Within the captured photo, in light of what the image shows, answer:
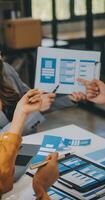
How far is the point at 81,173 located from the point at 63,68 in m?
0.52

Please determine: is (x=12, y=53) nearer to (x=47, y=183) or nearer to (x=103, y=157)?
(x=103, y=157)

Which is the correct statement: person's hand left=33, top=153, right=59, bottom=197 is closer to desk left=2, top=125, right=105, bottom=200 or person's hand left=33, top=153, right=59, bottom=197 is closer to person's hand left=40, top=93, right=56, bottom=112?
desk left=2, top=125, right=105, bottom=200

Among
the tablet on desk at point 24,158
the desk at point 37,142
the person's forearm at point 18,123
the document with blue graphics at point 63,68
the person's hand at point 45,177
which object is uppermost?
the document with blue graphics at point 63,68

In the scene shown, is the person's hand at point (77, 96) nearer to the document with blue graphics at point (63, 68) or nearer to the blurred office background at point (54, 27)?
the document with blue graphics at point (63, 68)

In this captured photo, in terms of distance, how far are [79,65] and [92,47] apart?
3.03 meters

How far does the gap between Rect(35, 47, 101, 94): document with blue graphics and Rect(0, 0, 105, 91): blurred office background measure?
259 cm

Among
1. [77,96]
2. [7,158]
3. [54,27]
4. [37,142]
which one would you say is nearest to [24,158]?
[37,142]

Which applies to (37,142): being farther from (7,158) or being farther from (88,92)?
(7,158)

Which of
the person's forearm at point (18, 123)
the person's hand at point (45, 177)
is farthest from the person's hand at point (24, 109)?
the person's hand at point (45, 177)

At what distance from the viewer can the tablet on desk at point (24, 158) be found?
155 centimetres

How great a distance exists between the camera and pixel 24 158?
167 cm

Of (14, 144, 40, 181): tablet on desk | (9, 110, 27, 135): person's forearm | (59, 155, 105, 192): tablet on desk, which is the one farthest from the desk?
(9, 110, 27, 135): person's forearm

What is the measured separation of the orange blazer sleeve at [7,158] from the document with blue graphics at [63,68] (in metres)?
0.55

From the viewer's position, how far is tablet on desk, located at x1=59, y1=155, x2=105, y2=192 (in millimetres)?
1415
